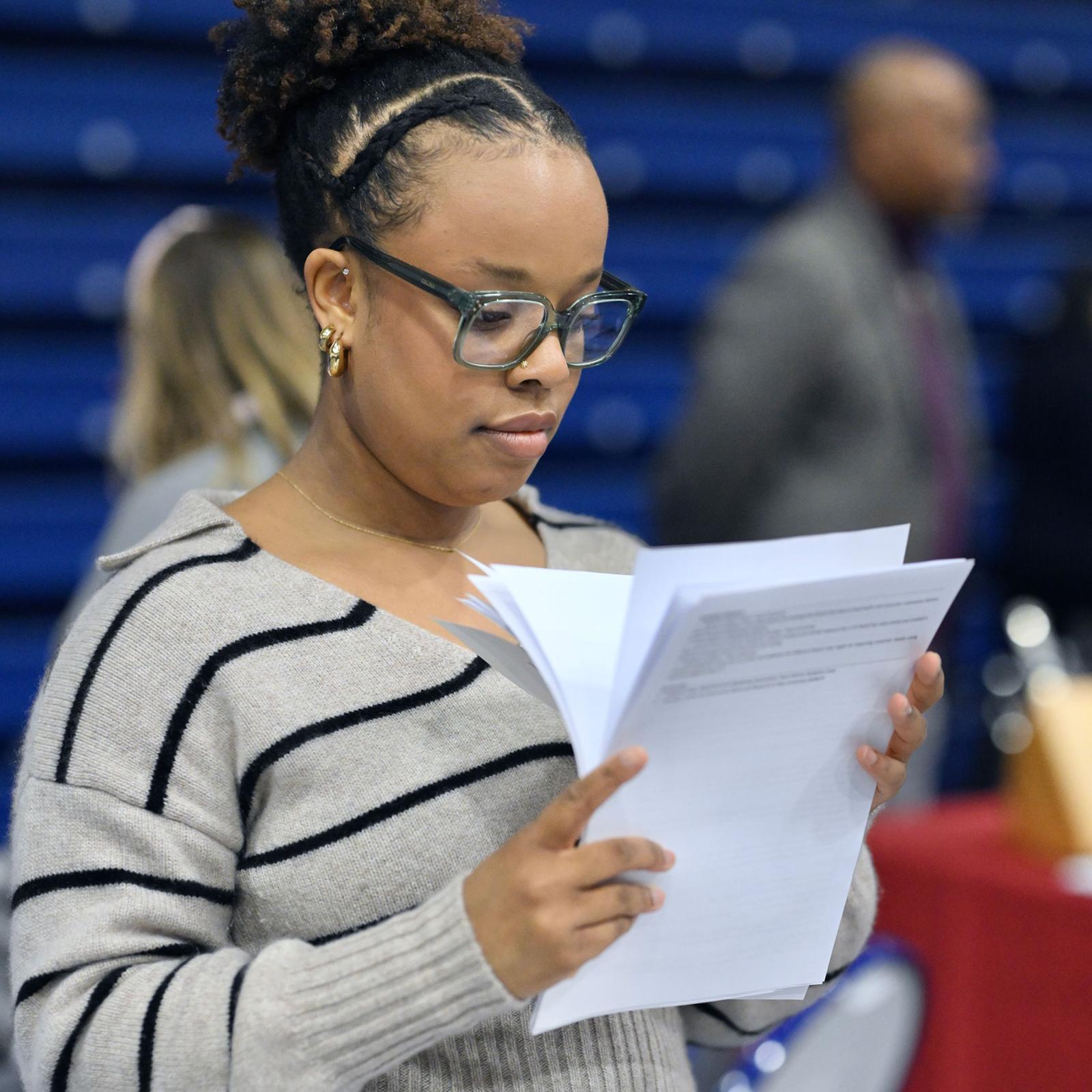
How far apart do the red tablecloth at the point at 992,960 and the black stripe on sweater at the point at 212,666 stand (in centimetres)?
124

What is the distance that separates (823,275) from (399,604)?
187cm

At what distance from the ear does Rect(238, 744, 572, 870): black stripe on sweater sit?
31cm

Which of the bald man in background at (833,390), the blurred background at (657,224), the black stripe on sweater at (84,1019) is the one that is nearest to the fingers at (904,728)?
the black stripe on sweater at (84,1019)

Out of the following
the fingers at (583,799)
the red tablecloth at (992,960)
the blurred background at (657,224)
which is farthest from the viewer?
the blurred background at (657,224)

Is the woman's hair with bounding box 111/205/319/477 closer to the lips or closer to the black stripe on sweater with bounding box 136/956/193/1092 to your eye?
the lips

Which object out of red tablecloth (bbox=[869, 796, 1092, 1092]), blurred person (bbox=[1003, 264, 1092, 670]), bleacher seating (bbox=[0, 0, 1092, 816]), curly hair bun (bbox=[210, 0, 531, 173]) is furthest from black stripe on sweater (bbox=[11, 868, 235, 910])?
blurred person (bbox=[1003, 264, 1092, 670])

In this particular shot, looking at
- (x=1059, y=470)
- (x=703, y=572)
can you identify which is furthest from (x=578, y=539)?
(x=1059, y=470)

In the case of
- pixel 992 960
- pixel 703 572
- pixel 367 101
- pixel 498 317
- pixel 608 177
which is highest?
pixel 367 101

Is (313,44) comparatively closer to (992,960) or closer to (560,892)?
(560,892)

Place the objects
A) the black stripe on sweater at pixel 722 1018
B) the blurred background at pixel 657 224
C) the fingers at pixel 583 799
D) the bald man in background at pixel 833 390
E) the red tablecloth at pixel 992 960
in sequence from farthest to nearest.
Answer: the blurred background at pixel 657 224
the bald man in background at pixel 833 390
the red tablecloth at pixel 992 960
the black stripe on sweater at pixel 722 1018
the fingers at pixel 583 799

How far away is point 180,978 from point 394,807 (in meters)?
0.17

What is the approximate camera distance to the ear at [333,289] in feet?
3.39

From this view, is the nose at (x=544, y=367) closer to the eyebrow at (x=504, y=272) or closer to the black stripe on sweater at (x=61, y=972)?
the eyebrow at (x=504, y=272)

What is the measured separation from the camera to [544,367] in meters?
0.98
